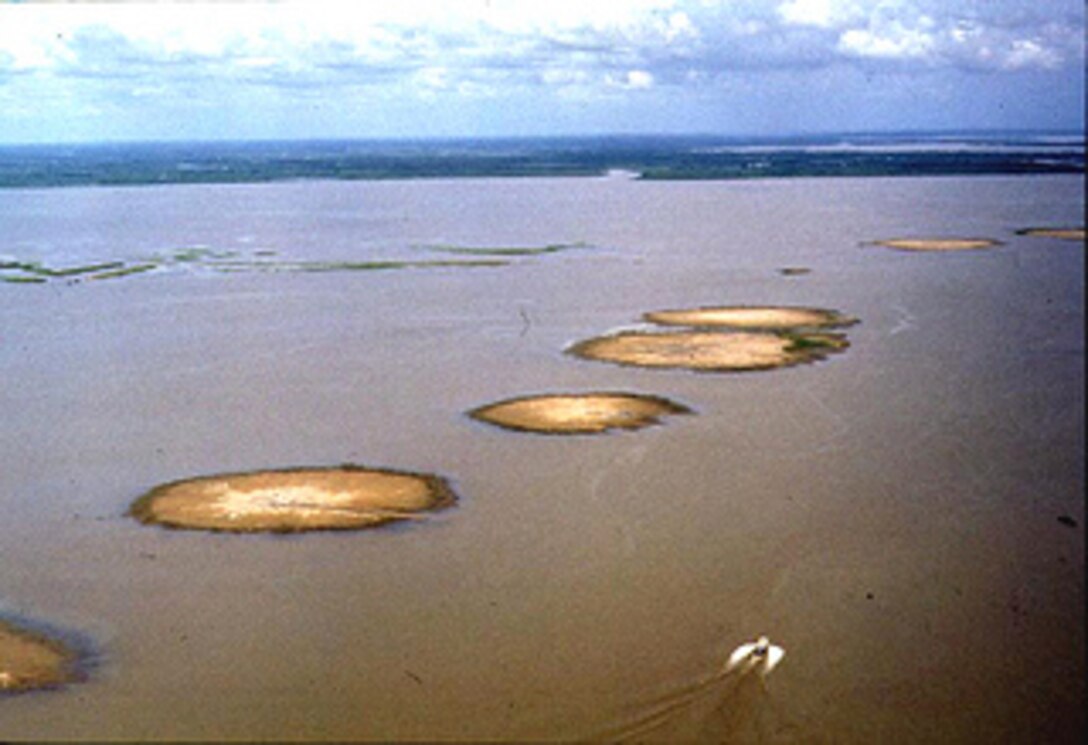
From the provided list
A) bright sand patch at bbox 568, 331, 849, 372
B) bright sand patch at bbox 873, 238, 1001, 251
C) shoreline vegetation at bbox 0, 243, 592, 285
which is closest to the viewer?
bright sand patch at bbox 568, 331, 849, 372

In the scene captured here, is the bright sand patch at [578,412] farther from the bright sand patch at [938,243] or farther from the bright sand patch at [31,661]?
the bright sand patch at [938,243]

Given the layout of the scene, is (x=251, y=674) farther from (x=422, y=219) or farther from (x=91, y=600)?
(x=422, y=219)

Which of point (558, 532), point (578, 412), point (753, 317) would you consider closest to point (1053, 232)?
point (753, 317)

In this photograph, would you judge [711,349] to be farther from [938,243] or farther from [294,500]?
[938,243]

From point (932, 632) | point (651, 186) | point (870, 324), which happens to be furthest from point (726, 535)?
point (651, 186)

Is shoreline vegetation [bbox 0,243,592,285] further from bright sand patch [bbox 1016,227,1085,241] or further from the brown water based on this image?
bright sand patch [bbox 1016,227,1085,241]

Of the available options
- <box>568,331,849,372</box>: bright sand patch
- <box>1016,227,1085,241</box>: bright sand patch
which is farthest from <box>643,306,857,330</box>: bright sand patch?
<box>1016,227,1085,241</box>: bright sand patch
